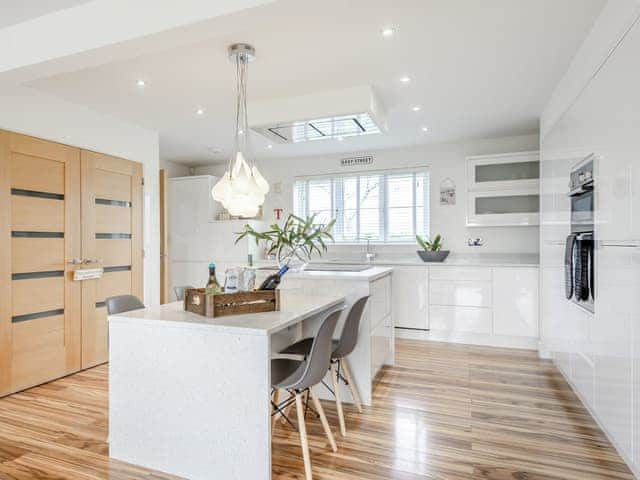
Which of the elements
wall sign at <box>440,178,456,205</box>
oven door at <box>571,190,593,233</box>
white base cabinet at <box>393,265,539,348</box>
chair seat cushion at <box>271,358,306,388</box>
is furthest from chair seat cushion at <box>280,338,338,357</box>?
wall sign at <box>440,178,456,205</box>

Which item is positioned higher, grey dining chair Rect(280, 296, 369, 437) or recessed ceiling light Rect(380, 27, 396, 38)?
recessed ceiling light Rect(380, 27, 396, 38)

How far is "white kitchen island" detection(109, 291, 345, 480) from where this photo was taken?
1.78m

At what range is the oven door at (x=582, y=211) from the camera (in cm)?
240

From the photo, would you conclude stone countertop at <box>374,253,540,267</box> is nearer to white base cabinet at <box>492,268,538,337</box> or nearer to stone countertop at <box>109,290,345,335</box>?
white base cabinet at <box>492,268,538,337</box>

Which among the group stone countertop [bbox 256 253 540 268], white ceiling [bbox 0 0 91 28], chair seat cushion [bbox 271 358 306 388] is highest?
white ceiling [bbox 0 0 91 28]

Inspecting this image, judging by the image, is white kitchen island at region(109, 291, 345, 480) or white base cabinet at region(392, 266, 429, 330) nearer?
white kitchen island at region(109, 291, 345, 480)

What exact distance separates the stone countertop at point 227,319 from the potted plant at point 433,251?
8.80ft

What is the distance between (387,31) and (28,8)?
6.64ft

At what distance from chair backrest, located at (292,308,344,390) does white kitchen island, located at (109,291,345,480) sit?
169 millimetres

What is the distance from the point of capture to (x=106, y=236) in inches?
149

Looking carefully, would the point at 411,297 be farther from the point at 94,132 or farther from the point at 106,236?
the point at 94,132

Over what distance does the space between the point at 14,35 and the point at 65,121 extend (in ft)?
3.70

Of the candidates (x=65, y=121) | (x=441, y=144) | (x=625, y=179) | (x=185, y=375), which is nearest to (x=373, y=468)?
(x=185, y=375)

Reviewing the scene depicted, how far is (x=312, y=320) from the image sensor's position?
2.95 meters
